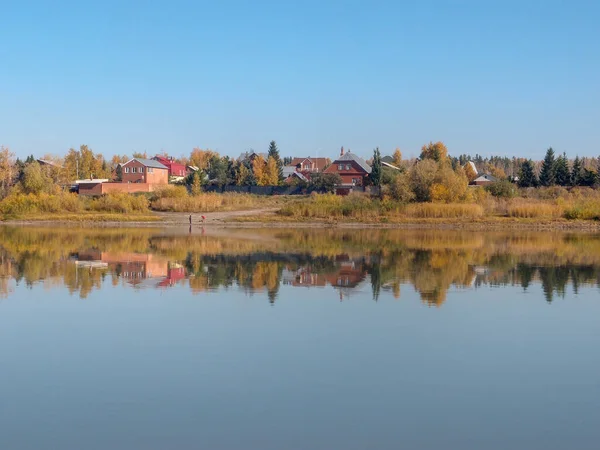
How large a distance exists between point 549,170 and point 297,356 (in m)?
67.3

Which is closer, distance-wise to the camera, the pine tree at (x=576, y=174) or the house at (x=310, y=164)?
the pine tree at (x=576, y=174)

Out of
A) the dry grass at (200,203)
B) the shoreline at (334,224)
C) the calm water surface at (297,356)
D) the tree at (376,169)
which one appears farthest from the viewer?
the tree at (376,169)

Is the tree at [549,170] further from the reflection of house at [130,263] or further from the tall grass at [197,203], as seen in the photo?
the reflection of house at [130,263]

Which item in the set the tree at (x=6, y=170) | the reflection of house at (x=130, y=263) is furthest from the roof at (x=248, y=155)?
the reflection of house at (x=130, y=263)

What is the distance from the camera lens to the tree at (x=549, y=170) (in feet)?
239

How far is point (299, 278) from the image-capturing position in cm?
1948

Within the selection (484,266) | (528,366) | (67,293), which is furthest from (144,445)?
(484,266)

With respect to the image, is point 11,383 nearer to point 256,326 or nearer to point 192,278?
point 256,326

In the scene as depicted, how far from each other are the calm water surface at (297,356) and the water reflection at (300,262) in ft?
0.56

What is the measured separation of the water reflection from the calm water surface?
169 millimetres

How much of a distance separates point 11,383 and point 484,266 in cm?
1607

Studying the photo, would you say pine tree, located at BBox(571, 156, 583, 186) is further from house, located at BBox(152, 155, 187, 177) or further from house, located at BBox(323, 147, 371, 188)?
house, located at BBox(152, 155, 187, 177)

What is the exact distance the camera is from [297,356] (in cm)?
1093

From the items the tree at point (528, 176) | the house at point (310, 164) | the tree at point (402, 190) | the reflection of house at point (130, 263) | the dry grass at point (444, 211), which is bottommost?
the reflection of house at point (130, 263)
